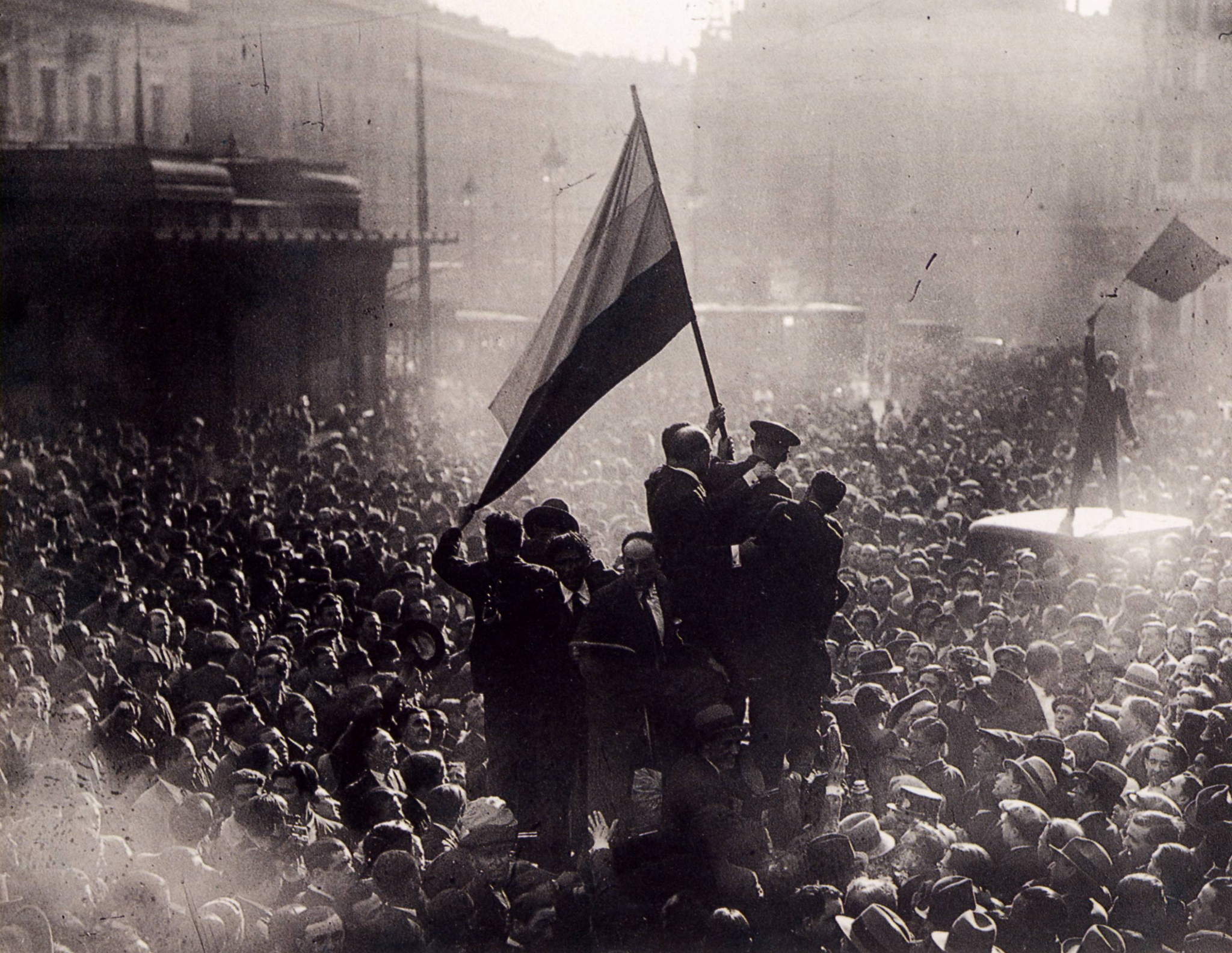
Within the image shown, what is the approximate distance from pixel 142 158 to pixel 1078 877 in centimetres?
2244

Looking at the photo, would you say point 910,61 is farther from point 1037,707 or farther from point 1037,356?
point 1037,707

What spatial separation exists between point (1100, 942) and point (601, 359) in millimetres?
3664

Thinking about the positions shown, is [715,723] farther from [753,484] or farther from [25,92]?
[25,92]

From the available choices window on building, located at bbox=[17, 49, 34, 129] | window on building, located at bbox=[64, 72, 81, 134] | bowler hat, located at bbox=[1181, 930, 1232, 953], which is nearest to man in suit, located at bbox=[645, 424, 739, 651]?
bowler hat, located at bbox=[1181, 930, 1232, 953]

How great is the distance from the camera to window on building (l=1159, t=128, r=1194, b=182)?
38.3 meters

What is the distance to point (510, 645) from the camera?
19.8 feet

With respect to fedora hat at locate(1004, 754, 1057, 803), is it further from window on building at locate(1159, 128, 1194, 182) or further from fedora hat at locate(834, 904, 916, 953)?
window on building at locate(1159, 128, 1194, 182)

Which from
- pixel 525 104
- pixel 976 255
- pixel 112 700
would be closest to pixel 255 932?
pixel 112 700

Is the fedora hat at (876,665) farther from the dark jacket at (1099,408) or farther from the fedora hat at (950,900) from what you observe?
the dark jacket at (1099,408)

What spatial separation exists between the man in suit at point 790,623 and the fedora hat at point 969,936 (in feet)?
5.59


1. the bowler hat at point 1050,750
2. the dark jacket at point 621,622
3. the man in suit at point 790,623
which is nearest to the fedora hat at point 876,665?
the man in suit at point 790,623

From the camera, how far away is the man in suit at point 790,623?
20.9 ft

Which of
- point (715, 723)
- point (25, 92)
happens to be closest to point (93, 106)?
point (25, 92)

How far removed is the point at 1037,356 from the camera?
29.5 meters
